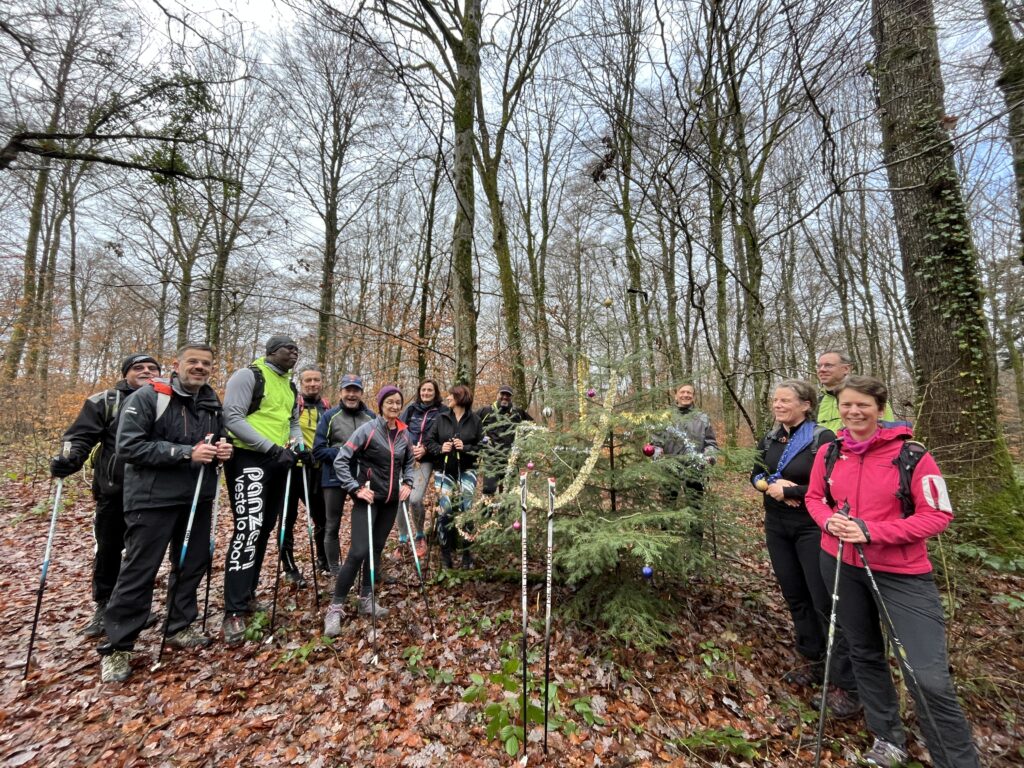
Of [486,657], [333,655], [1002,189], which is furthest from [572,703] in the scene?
[1002,189]

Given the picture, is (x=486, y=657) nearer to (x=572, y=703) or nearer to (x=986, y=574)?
(x=572, y=703)

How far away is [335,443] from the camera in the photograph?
15.5 ft

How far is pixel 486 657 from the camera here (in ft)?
11.5

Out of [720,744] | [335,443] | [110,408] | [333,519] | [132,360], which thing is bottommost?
[720,744]

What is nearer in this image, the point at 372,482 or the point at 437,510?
the point at 372,482

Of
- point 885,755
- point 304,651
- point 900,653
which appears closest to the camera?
point 900,653

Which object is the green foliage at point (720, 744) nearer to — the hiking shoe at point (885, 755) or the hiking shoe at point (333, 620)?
the hiking shoe at point (885, 755)

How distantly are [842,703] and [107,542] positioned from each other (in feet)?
19.5

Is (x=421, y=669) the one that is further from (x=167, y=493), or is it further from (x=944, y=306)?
(x=944, y=306)

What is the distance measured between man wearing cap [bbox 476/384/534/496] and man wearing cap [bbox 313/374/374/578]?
1.38m

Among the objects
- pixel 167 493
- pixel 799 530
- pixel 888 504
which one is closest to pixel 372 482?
pixel 167 493

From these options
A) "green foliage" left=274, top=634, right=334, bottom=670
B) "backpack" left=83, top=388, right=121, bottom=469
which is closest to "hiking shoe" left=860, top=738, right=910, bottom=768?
"green foliage" left=274, top=634, right=334, bottom=670

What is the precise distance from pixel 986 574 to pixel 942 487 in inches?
117

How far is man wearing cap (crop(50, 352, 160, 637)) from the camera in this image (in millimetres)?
3494
